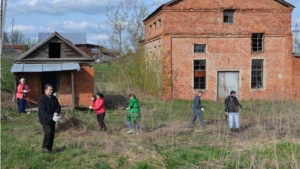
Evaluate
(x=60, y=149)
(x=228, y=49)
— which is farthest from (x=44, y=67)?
(x=228, y=49)

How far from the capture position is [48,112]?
33.1ft

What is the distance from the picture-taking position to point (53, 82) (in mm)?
20891

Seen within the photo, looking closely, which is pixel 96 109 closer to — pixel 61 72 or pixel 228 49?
pixel 61 72

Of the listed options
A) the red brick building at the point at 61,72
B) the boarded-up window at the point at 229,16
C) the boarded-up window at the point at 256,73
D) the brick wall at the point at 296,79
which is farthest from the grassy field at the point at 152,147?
the brick wall at the point at 296,79

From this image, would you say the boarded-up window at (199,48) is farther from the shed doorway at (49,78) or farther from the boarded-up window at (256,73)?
the shed doorway at (49,78)

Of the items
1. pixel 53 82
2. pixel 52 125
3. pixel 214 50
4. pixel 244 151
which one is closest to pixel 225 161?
pixel 244 151

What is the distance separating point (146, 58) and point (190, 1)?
5.71 metres

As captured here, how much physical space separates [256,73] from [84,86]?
11978 millimetres

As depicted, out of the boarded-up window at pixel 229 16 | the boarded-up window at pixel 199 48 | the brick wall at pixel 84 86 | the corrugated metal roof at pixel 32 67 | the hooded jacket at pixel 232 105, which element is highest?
the boarded-up window at pixel 229 16

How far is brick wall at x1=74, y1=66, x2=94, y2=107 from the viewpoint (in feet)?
68.5

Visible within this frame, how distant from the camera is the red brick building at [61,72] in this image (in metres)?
20.2

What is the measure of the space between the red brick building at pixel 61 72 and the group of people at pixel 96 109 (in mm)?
2007

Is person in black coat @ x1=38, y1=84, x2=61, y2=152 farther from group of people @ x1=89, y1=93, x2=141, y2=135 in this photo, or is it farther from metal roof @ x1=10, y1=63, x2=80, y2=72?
metal roof @ x1=10, y1=63, x2=80, y2=72

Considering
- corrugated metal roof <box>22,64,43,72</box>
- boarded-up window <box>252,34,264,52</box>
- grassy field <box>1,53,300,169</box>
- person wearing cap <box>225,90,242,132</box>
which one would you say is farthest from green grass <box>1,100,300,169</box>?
boarded-up window <box>252,34,264,52</box>
